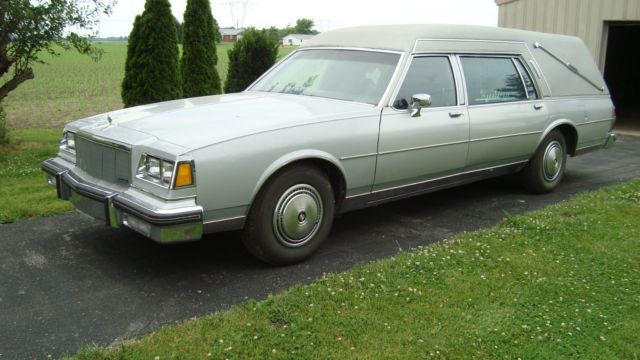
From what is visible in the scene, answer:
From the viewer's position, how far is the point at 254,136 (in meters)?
4.03

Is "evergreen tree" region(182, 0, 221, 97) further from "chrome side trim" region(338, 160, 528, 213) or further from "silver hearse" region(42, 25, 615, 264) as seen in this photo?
"chrome side trim" region(338, 160, 528, 213)

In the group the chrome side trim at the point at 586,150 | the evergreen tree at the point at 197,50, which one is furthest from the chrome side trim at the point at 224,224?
the evergreen tree at the point at 197,50

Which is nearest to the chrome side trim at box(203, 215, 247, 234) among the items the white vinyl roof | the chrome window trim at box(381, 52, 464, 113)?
the chrome window trim at box(381, 52, 464, 113)

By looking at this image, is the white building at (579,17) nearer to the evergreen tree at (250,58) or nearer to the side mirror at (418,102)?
the evergreen tree at (250,58)

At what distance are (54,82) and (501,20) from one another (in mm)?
20819

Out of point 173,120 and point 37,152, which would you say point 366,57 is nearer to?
→ point 173,120

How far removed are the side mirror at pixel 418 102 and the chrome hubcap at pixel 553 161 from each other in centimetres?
238

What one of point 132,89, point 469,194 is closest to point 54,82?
point 132,89

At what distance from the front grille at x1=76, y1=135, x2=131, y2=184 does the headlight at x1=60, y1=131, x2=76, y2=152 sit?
183 millimetres

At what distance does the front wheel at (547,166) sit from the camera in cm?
663

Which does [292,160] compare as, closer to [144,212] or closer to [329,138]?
[329,138]

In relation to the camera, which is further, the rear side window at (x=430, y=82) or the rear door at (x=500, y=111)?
the rear door at (x=500, y=111)

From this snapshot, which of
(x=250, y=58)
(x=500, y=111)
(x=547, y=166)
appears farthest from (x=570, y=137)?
(x=250, y=58)

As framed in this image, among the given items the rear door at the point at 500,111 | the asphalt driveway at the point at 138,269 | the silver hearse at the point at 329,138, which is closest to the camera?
the asphalt driveway at the point at 138,269
